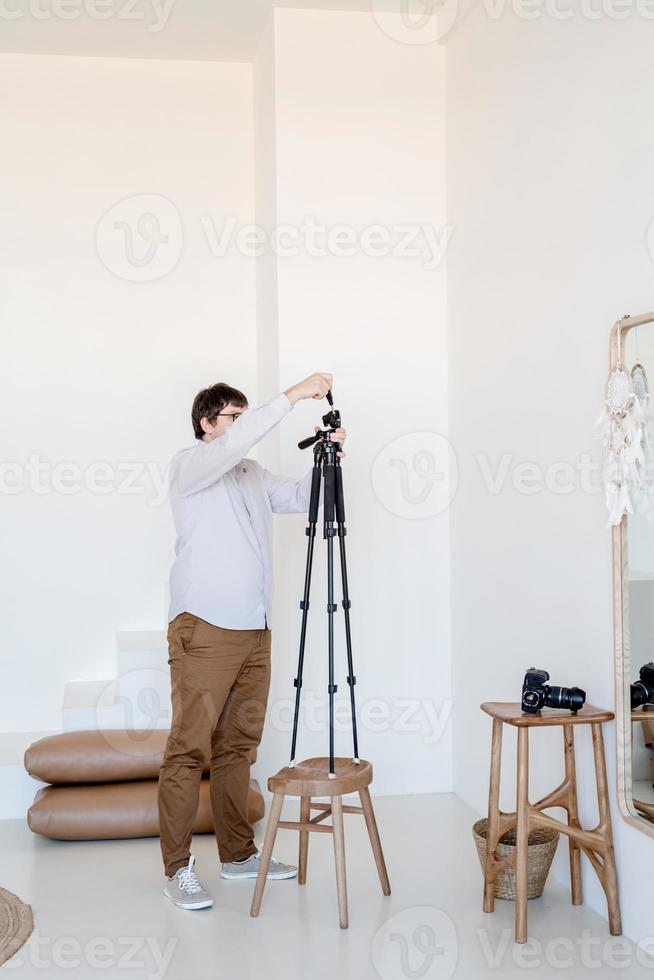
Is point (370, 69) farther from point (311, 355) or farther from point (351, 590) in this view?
point (351, 590)

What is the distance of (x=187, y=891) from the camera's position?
10.4 feet

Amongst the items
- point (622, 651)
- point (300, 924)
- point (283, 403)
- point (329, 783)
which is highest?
point (283, 403)

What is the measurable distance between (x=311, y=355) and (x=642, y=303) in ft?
6.01

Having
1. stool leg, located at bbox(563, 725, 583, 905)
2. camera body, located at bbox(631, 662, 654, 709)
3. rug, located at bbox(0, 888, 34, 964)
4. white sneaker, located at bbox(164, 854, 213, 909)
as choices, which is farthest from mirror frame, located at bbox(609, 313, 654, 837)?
rug, located at bbox(0, 888, 34, 964)

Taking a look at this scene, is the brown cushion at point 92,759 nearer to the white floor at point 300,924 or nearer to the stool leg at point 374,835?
the white floor at point 300,924

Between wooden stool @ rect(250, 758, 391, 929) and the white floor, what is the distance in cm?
9

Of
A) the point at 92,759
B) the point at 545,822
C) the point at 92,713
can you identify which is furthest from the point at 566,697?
the point at 92,713

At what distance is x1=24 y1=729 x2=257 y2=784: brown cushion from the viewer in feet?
13.1

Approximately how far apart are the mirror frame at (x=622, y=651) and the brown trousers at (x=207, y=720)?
1150 millimetres

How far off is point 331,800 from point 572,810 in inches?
28.3

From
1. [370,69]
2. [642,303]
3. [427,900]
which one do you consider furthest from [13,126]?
[427,900]

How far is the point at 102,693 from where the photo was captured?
4.59 metres

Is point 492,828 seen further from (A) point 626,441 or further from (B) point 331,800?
(A) point 626,441

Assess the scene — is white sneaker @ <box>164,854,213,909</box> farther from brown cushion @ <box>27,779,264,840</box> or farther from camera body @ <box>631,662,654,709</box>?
camera body @ <box>631,662,654,709</box>
